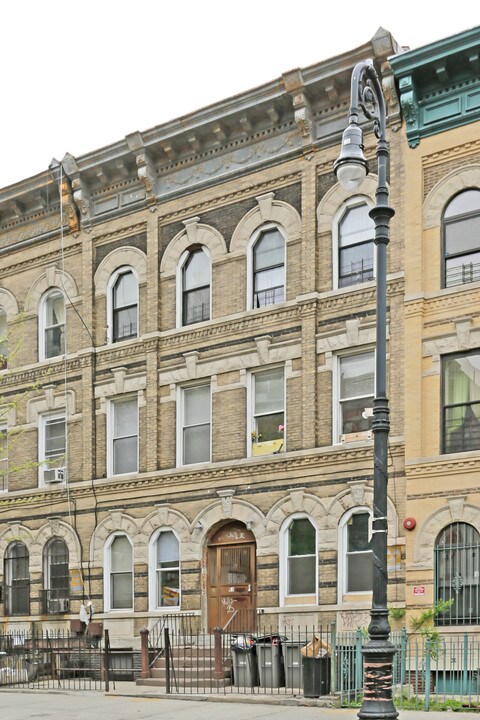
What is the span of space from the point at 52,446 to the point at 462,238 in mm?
12370

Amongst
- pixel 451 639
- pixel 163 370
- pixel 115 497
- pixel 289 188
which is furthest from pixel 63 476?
pixel 451 639

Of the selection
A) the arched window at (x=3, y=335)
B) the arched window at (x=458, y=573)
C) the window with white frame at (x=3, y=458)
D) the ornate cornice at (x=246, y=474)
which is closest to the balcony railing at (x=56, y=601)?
the ornate cornice at (x=246, y=474)

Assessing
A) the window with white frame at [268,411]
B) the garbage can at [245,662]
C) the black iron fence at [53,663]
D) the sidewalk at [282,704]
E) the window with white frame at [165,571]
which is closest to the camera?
the sidewalk at [282,704]

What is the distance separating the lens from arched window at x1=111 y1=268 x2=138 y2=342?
26.3 m

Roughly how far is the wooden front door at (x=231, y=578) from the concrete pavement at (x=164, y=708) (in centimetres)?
298

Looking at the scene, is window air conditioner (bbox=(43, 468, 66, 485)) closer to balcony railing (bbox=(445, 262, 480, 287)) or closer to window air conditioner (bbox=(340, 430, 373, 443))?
window air conditioner (bbox=(340, 430, 373, 443))

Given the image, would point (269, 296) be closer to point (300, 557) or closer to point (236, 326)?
point (236, 326)

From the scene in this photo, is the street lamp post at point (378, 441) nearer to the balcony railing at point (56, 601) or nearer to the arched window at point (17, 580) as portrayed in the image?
the balcony railing at point (56, 601)

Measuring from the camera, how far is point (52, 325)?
91.6ft

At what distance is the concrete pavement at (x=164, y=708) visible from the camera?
16.2 m

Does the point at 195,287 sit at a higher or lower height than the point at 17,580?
higher

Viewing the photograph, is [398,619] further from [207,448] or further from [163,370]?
[163,370]

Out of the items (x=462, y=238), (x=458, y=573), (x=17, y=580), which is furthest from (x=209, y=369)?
(x=17, y=580)

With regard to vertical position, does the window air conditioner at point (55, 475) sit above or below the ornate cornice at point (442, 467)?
below
